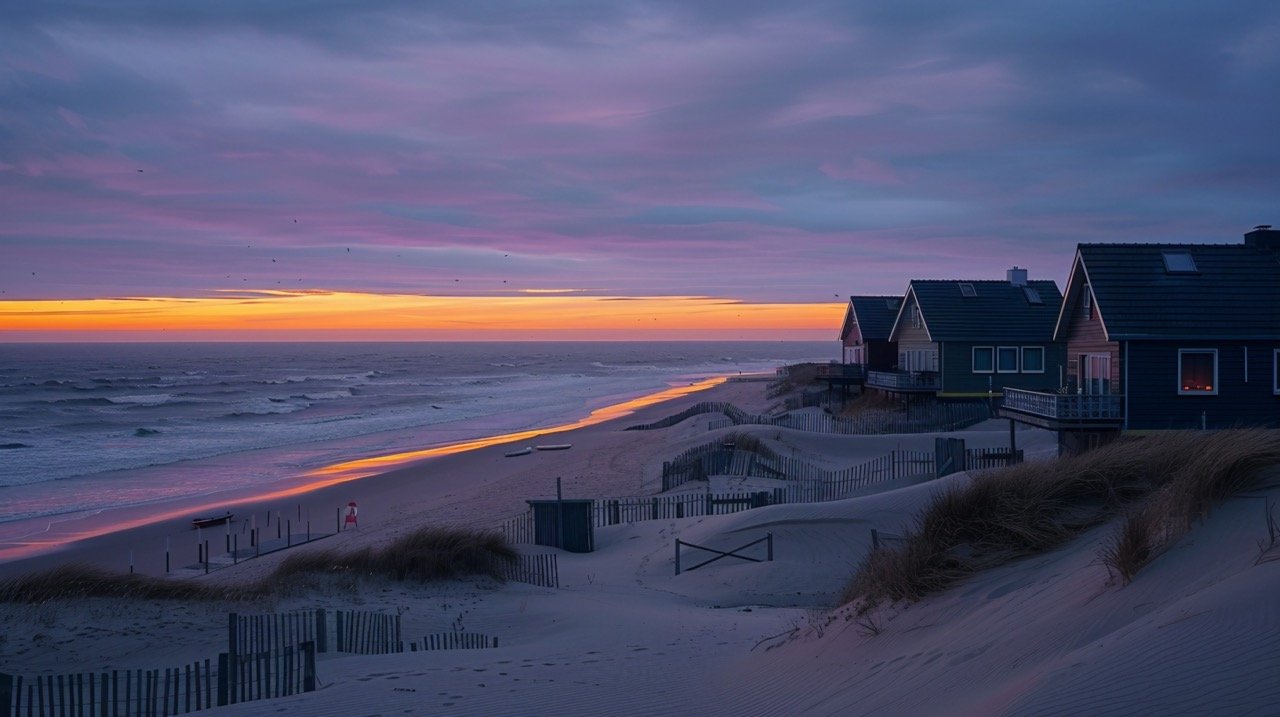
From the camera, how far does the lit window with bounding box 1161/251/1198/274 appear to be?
24844 millimetres

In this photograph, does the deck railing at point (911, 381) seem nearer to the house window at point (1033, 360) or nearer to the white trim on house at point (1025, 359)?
the white trim on house at point (1025, 359)

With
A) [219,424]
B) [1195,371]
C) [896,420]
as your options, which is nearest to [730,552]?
[1195,371]

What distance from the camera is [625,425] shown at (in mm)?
53031

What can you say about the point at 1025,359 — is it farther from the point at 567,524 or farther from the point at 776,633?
the point at 776,633

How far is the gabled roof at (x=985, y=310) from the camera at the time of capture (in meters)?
40.1

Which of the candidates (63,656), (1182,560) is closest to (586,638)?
(63,656)

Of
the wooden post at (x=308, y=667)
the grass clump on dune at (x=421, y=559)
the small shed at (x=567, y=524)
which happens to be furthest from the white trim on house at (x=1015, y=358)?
the wooden post at (x=308, y=667)

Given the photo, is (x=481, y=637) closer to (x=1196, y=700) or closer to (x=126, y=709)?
(x=126, y=709)

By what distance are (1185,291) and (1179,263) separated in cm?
108

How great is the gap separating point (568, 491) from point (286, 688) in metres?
21.3

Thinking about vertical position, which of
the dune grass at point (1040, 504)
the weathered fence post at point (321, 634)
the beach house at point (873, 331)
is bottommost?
the weathered fence post at point (321, 634)

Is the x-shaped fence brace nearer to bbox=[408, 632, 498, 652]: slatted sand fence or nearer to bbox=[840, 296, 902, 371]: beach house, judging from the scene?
bbox=[408, 632, 498, 652]: slatted sand fence

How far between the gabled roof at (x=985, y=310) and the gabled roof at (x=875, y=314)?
8.64 meters

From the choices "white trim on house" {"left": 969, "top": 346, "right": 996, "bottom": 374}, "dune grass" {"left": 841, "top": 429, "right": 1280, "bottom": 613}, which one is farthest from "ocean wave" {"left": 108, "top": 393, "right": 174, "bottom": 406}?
"dune grass" {"left": 841, "top": 429, "right": 1280, "bottom": 613}
